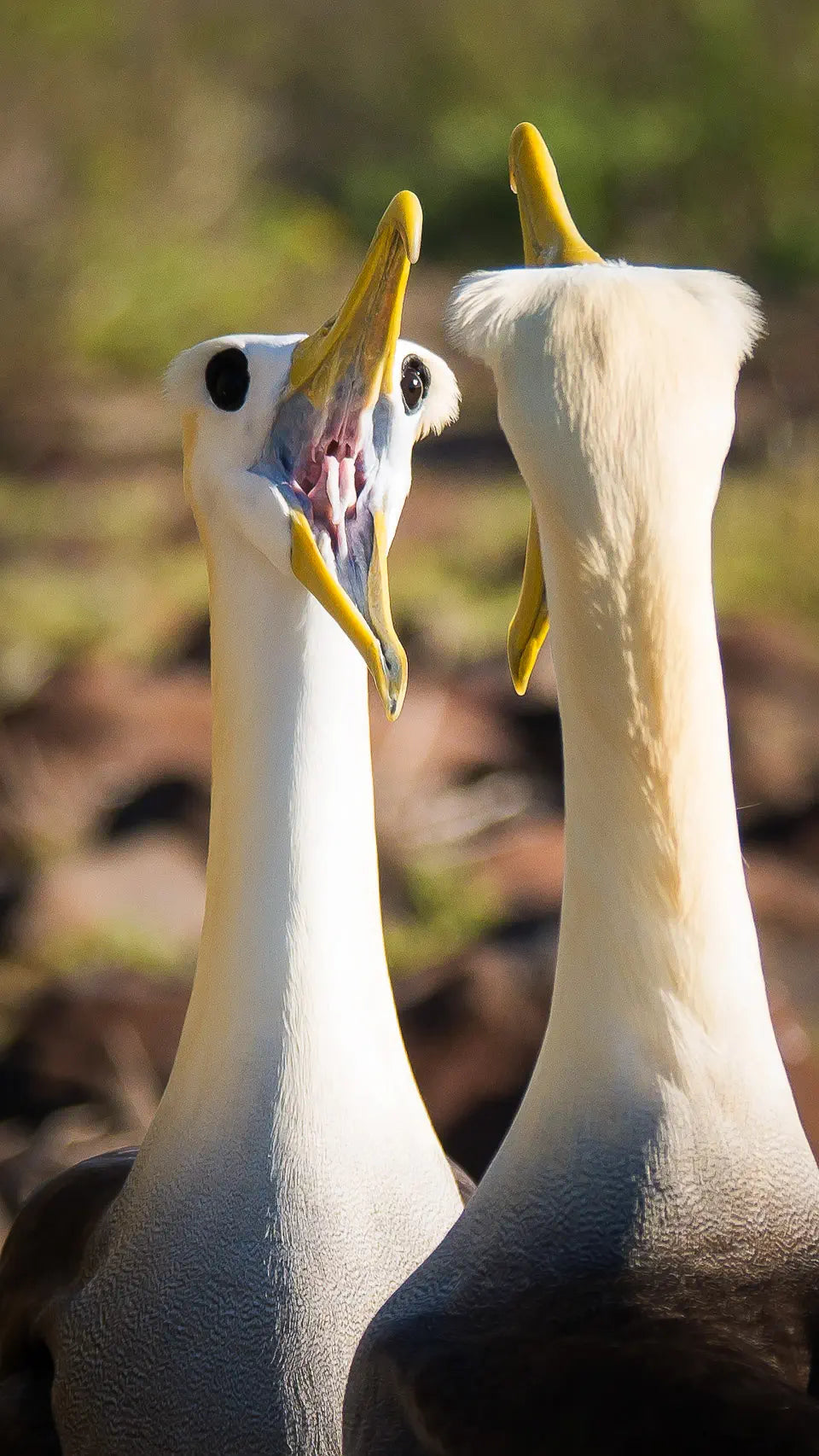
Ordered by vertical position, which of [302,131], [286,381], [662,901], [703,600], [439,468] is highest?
[302,131]

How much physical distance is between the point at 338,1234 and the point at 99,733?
4.77m

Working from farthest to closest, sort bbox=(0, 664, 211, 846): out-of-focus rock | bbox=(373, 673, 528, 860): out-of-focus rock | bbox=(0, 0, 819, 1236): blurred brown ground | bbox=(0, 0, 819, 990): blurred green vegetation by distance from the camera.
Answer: bbox=(0, 0, 819, 990): blurred green vegetation, bbox=(373, 673, 528, 860): out-of-focus rock, bbox=(0, 664, 211, 846): out-of-focus rock, bbox=(0, 0, 819, 1236): blurred brown ground

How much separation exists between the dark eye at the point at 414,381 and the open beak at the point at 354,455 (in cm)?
9

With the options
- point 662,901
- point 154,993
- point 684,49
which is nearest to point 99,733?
point 154,993

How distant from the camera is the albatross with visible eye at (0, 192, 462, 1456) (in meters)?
2.33

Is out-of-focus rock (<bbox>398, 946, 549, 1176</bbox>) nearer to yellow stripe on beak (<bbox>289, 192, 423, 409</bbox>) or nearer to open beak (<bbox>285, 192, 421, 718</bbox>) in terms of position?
open beak (<bbox>285, 192, 421, 718</bbox>)

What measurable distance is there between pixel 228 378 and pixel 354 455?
7.7 inches

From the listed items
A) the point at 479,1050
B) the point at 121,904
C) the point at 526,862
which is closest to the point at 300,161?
the point at 526,862

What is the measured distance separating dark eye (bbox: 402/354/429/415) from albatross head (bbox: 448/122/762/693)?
670 mm

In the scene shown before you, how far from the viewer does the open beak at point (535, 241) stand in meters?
2.07

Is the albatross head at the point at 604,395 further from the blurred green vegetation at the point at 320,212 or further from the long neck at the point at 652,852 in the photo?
the blurred green vegetation at the point at 320,212

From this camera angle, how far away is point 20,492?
12.5 meters

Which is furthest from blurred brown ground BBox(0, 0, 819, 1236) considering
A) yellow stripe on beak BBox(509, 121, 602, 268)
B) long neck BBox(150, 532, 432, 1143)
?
yellow stripe on beak BBox(509, 121, 602, 268)

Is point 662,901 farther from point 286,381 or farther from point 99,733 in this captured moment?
point 99,733
